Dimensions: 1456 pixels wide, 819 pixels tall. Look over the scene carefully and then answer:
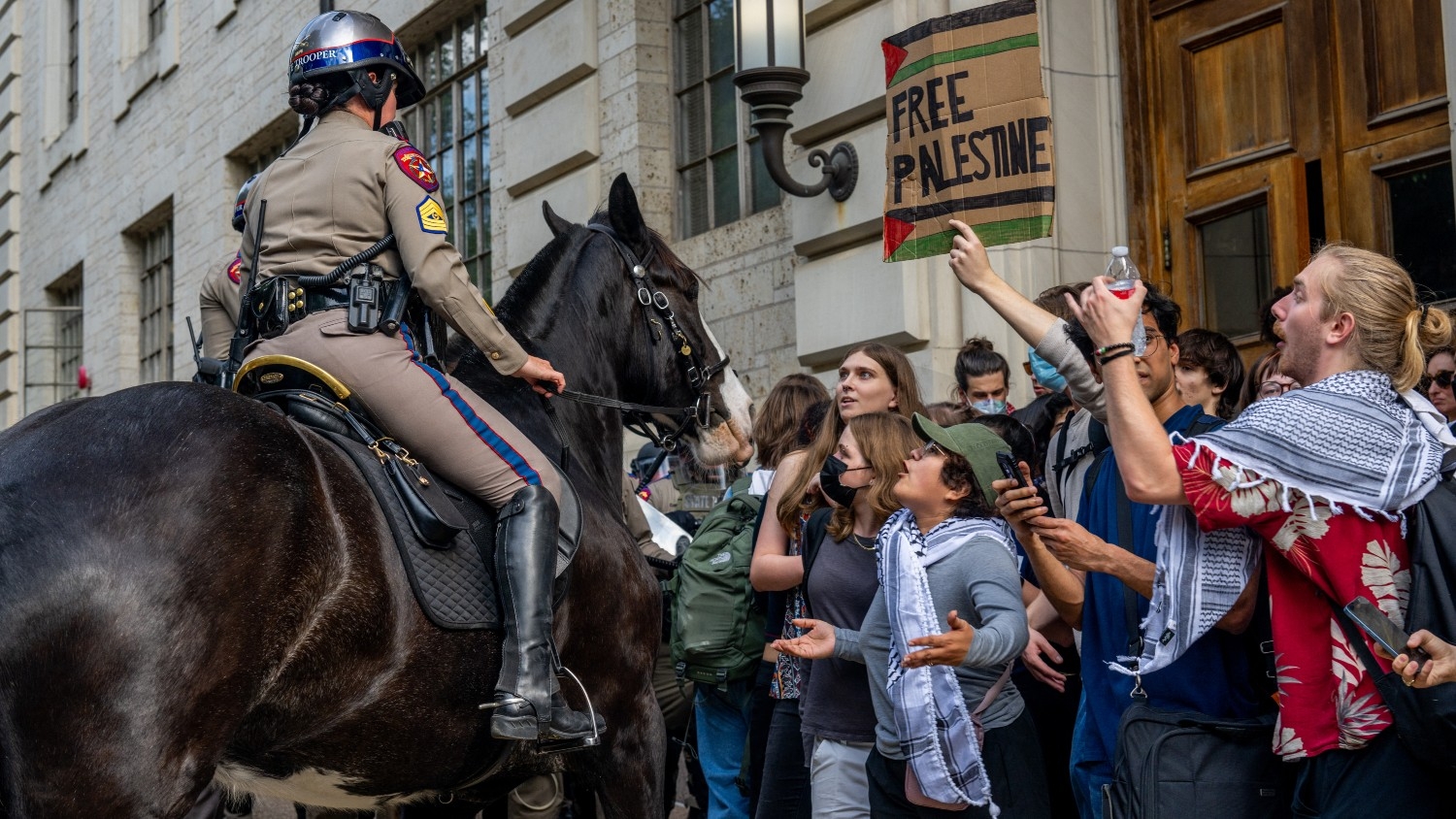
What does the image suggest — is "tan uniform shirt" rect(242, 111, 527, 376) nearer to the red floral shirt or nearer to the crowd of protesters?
the crowd of protesters

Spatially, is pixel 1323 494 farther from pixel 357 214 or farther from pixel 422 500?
pixel 357 214

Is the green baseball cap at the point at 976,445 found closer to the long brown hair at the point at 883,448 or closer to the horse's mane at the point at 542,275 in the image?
the long brown hair at the point at 883,448

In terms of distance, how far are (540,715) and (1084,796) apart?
1.53 meters

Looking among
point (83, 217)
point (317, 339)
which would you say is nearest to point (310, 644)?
point (317, 339)

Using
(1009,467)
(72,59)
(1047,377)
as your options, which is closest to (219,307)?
(1009,467)

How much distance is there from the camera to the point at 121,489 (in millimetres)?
3191

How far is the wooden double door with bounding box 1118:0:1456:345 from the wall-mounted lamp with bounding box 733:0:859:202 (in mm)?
1573

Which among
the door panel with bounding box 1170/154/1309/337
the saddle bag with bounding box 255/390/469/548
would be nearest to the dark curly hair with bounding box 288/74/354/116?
the saddle bag with bounding box 255/390/469/548

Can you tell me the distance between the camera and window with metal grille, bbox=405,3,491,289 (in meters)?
12.7

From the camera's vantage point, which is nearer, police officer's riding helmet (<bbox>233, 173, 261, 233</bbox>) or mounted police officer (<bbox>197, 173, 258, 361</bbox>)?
police officer's riding helmet (<bbox>233, 173, 261, 233</bbox>)

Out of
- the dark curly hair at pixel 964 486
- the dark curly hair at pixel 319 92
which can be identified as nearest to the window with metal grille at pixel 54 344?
the dark curly hair at pixel 319 92

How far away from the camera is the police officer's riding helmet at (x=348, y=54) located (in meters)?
4.41

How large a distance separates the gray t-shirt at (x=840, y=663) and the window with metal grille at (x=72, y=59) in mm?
21979

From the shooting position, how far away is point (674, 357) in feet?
18.5
